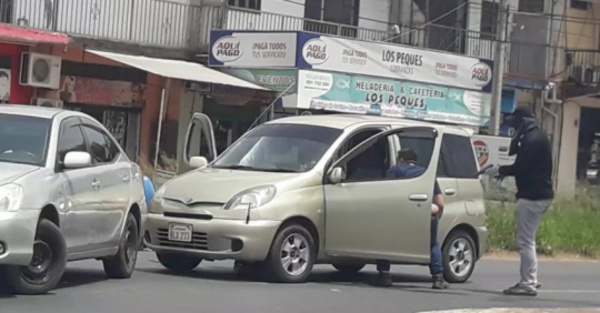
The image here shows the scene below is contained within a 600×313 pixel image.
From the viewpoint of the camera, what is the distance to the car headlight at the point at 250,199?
1288cm

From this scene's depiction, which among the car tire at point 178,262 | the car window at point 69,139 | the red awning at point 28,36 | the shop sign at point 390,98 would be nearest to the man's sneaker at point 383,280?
the car tire at point 178,262

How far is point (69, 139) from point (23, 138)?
1.64ft

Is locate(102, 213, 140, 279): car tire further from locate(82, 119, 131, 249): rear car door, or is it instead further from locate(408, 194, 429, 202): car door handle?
locate(408, 194, 429, 202): car door handle

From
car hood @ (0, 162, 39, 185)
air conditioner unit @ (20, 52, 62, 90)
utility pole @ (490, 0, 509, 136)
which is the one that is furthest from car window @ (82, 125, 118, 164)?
utility pole @ (490, 0, 509, 136)

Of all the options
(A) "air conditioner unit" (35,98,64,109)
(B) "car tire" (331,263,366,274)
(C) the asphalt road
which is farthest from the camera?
(A) "air conditioner unit" (35,98,64,109)

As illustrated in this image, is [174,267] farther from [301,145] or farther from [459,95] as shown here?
[459,95]

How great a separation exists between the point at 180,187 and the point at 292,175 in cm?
120

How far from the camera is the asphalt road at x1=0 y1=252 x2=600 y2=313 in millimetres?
10789

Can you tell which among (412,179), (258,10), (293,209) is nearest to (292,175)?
(293,209)

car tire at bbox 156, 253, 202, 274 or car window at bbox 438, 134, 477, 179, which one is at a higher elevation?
car window at bbox 438, 134, 477, 179

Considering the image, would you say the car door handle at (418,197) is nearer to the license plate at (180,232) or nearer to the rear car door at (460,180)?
the rear car door at (460,180)

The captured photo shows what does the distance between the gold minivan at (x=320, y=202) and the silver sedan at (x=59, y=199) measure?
2.31 feet

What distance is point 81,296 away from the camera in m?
11.1

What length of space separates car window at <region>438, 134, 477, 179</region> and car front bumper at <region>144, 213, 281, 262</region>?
275cm
